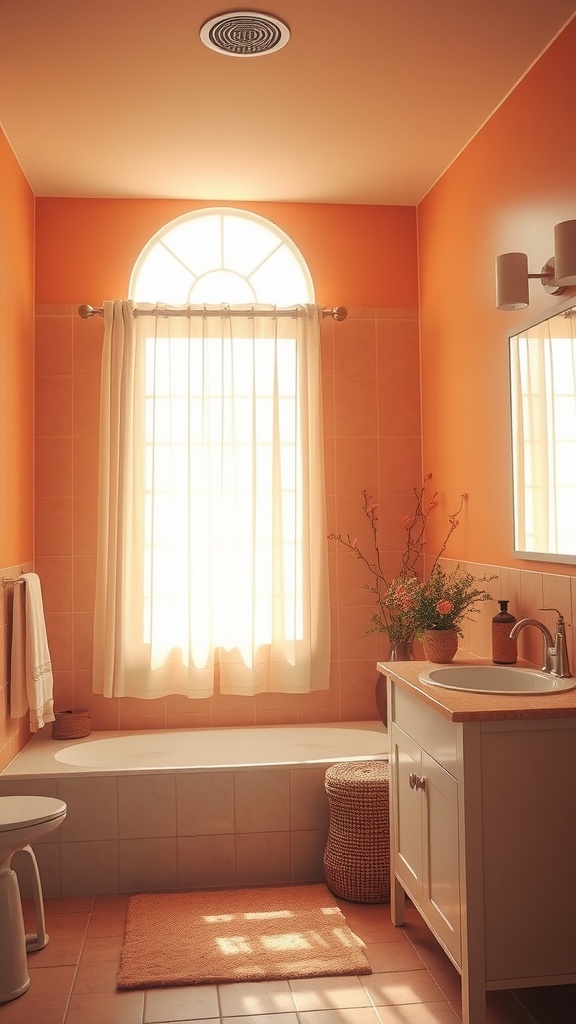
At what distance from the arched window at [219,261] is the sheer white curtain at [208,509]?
267 mm

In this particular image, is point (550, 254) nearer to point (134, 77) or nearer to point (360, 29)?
point (360, 29)

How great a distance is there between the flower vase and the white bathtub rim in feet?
2.31

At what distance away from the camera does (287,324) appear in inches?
163

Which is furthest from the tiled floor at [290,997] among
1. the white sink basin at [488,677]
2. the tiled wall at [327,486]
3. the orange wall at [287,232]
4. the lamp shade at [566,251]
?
the orange wall at [287,232]

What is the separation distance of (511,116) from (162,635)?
245cm

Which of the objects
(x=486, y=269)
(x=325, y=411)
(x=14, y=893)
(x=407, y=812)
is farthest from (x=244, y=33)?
(x=14, y=893)

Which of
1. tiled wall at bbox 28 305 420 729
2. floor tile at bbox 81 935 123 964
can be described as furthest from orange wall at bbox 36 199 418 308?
floor tile at bbox 81 935 123 964

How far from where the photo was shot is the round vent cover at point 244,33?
270cm

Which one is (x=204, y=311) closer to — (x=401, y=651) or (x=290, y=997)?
(x=401, y=651)

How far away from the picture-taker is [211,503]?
4023 mm

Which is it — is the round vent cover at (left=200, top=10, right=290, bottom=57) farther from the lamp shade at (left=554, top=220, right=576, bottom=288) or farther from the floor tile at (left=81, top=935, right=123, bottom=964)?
the floor tile at (left=81, top=935, right=123, bottom=964)

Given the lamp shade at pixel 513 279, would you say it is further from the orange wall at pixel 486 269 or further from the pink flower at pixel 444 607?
the pink flower at pixel 444 607

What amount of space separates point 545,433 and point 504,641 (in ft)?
2.19

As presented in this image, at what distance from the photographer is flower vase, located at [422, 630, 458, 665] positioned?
2.99 meters
